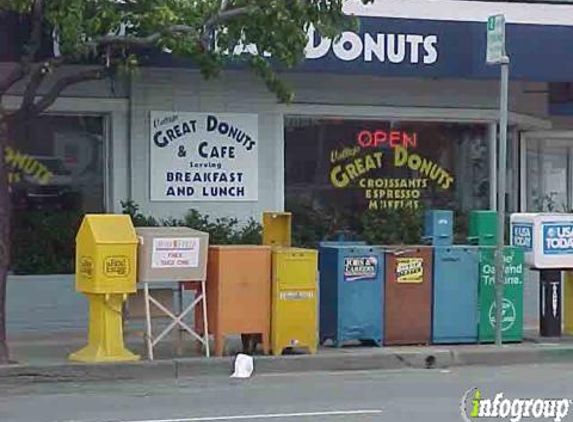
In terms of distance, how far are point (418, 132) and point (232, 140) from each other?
2996 millimetres

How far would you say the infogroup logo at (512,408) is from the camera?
1073 cm

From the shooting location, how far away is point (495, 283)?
1529 centimetres

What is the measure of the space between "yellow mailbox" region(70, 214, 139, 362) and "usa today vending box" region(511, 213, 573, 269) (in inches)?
200

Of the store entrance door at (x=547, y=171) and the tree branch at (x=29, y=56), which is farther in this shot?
the store entrance door at (x=547, y=171)

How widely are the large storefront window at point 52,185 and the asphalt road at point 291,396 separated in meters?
4.45

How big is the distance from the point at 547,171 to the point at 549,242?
21.2 feet

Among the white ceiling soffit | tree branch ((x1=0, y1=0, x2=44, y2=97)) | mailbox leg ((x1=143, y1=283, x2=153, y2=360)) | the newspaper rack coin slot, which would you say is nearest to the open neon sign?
the white ceiling soffit

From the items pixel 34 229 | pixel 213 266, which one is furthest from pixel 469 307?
pixel 34 229

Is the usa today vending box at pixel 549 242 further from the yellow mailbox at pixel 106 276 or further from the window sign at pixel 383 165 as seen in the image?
the yellow mailbox at pixel 106 276

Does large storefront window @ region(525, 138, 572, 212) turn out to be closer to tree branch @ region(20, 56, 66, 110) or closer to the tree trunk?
tree branch @ region(20, 56, 66, 110)

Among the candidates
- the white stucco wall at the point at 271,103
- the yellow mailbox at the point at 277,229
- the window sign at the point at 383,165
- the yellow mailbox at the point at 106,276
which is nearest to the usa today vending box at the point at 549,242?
the yellow mailbox at the point at 277,229

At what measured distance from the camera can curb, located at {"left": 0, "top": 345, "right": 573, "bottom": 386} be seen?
1356cm

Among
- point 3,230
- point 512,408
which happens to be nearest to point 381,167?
point 3,230

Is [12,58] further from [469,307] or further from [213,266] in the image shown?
[469,307]
